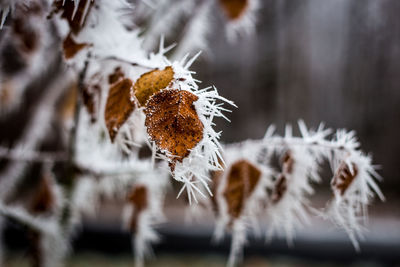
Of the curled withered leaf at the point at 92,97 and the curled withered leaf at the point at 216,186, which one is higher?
the curled withered leaf at the point at 92,97

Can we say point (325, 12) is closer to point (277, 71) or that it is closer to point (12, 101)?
point (277, 71)

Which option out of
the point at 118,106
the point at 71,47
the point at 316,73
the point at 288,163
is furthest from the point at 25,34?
the point at 316,73

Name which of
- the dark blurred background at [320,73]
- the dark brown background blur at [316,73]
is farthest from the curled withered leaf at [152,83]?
the dark brown background blur at [316,73]

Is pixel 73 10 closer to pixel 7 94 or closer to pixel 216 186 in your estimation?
pixel 216 186

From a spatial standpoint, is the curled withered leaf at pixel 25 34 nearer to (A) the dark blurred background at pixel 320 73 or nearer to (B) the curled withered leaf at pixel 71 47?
(B) the curled withered leaf at pixel 71 47

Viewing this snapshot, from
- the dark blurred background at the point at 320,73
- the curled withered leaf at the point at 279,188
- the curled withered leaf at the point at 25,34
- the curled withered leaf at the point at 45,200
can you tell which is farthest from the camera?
the dark blurred background at the point at 320,73

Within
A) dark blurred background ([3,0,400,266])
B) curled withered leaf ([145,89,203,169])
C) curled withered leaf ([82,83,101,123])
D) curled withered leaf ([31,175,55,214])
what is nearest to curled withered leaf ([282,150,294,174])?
curled withered leaf ([145,89,203,169])
